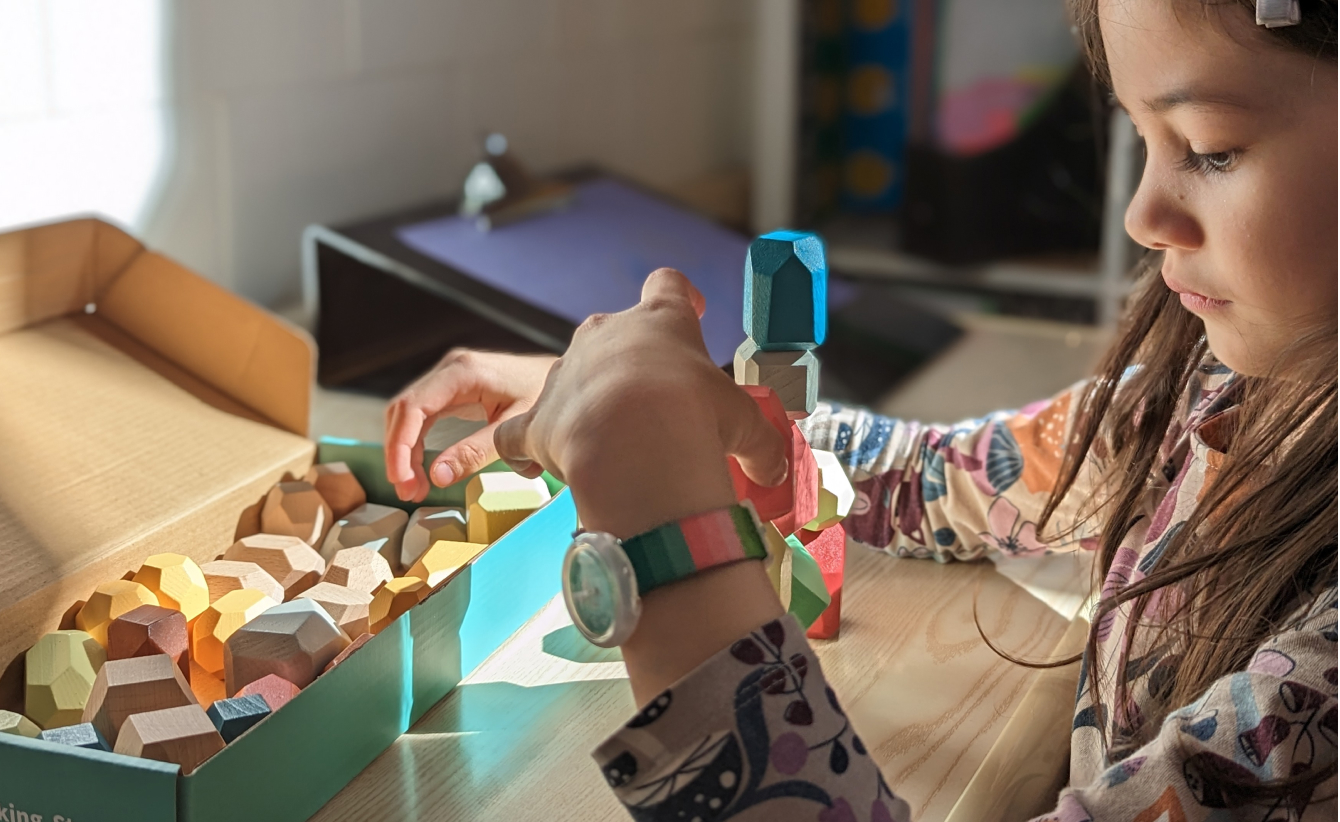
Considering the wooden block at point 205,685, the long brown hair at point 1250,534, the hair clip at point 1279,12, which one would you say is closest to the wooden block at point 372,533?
the wooden block at point 205,685

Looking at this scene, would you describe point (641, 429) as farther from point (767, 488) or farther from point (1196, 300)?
point (1196, 300)

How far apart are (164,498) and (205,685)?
0.43 ft

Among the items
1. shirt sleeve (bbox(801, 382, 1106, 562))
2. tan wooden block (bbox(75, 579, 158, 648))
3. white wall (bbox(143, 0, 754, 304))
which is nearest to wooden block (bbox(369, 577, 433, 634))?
tan wooden block (bbox(75, 579, 158, 648))

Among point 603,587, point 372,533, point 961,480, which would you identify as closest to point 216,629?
point 372,533

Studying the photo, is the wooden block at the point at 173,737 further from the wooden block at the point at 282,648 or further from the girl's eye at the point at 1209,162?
the girl's eye at the point at 1209,162

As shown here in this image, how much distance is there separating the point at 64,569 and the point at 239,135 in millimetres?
647

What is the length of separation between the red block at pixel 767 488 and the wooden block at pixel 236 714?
21 centimetres

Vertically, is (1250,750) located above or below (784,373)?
below

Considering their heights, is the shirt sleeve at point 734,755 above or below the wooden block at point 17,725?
above

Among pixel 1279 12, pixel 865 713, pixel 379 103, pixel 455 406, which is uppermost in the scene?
pixel 1279 12

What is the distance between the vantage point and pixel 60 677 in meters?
0.56

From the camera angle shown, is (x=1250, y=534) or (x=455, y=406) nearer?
(x=1250, y=534)

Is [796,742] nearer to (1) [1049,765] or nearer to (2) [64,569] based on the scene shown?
(1) [1049,765]

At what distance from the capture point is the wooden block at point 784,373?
53 cm
